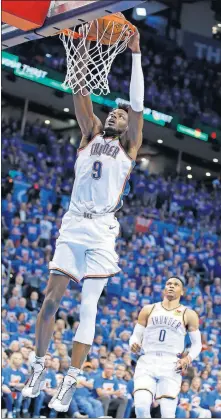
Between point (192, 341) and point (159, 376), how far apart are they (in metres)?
0.52

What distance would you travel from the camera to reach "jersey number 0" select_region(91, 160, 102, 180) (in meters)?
6.85

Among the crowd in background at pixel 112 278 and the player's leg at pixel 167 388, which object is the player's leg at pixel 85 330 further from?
the crowd in background at pixel 112 278

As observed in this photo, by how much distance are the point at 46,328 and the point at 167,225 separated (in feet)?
54.4

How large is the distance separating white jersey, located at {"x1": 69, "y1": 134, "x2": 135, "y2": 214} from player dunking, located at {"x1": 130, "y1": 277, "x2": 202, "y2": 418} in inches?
102

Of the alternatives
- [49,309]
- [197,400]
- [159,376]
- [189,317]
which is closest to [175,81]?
[197,400]

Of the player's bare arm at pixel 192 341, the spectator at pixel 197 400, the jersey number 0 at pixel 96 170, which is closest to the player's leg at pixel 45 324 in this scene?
the jersey number 0 at pixel 96 170

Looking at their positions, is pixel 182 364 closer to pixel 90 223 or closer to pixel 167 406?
pixel 167 406

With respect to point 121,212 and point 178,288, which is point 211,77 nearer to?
point 121,212

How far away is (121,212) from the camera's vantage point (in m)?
22.4

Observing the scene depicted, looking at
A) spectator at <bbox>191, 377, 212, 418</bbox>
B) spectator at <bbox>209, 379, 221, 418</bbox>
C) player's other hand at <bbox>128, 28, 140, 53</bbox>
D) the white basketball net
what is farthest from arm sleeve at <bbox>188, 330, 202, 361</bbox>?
spectator at <bbox>209, 379, 221, 418</bbox>

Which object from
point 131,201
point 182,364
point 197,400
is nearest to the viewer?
point 182,364

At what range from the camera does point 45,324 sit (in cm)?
675

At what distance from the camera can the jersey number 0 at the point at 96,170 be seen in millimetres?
6849

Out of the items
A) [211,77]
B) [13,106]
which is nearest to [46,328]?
[13,106]
